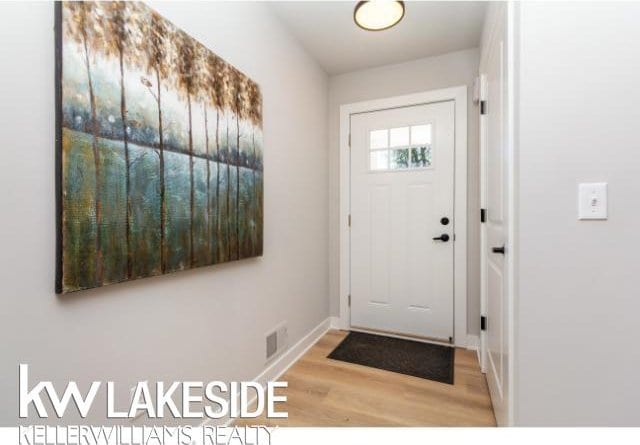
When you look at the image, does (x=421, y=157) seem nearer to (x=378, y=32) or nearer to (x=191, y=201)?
(x=378, y=32)

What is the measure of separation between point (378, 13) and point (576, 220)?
4.46ft

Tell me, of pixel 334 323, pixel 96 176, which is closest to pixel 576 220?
pixel 96 176

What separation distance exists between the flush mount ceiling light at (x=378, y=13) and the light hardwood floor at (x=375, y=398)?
2148mm

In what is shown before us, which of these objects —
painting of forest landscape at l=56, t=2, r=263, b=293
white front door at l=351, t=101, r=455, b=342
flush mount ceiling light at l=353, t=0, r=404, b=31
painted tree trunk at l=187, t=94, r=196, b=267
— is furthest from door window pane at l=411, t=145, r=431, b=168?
painted tree trunk at l=187, t=94, r=196, b=267

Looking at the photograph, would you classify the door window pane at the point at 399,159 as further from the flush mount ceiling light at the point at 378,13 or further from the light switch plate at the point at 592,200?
the light switch plate at the point at 592,200

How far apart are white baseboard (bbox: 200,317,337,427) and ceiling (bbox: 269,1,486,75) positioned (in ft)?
7.82

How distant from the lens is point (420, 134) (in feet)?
8.83

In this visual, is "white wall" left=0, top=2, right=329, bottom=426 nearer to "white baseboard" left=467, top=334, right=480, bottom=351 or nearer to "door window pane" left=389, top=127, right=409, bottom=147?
"door window pane" left=389, top=127, right=409, bottom=147

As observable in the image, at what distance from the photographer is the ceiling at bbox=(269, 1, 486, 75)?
6.70 feet

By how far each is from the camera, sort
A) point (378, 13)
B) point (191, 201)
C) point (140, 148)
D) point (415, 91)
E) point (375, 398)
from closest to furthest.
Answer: point (140, 148) < point (191, 201) < point (378, 13) < point (375, 398) < point (415, 91)

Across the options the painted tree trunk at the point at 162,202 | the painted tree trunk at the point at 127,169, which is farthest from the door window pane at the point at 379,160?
the painted tree trunk at the point at 127,169

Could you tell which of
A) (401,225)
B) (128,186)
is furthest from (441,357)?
(128,186)

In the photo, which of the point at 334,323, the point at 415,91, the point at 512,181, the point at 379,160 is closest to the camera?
Result: the point at 512,181

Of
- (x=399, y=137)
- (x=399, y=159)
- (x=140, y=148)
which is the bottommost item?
(x=140, y=148)
